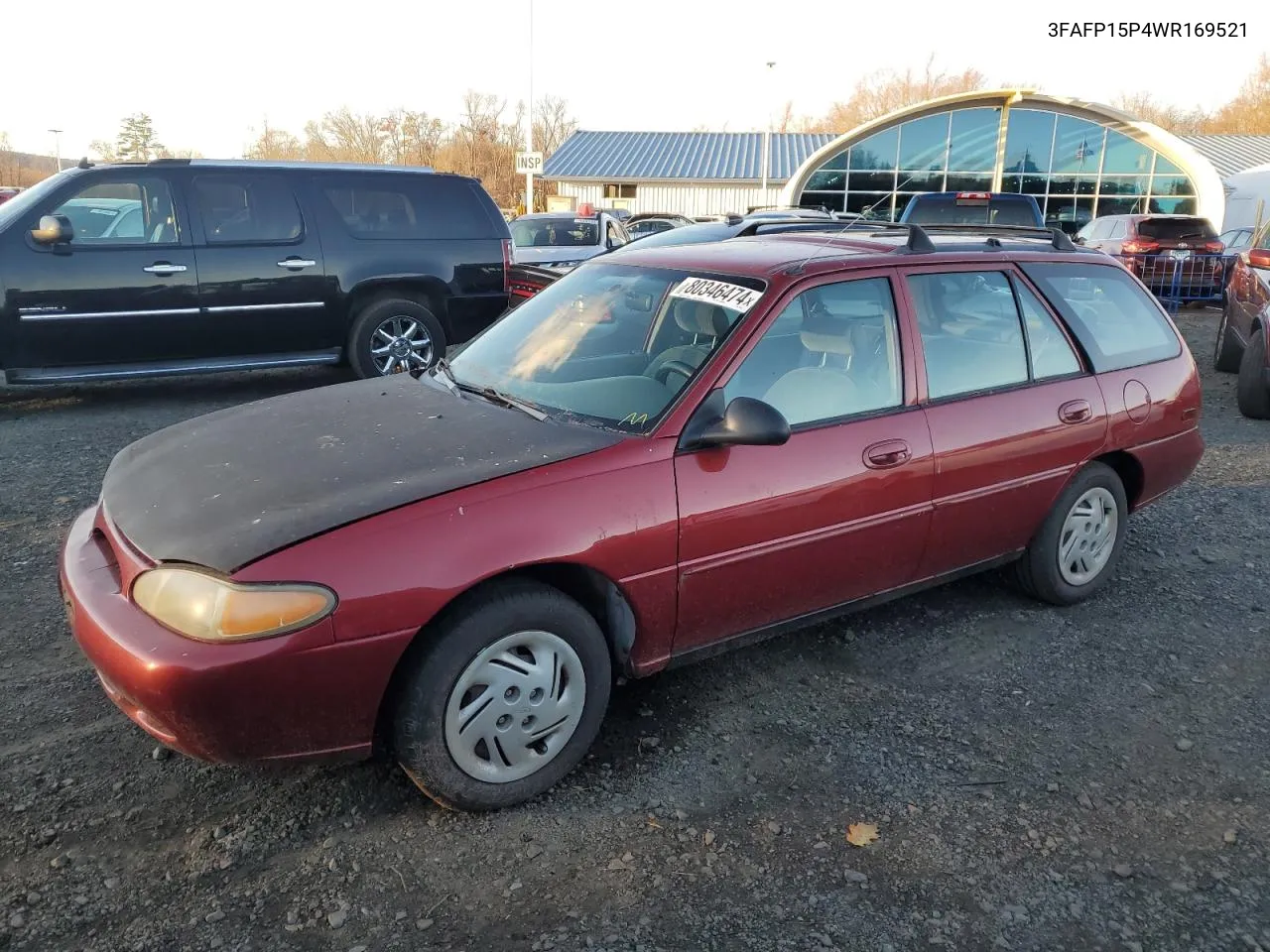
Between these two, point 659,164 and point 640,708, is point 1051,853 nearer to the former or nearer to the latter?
point 640,708

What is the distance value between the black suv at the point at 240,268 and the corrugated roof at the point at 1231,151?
126 ft

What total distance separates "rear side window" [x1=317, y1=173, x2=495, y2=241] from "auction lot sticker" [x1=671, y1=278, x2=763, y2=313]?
559 cm

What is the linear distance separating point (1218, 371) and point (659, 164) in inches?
1338

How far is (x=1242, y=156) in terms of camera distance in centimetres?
4047

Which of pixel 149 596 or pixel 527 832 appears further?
pixel 527 832

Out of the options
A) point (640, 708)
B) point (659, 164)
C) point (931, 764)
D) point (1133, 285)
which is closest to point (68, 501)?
point (640, 708)

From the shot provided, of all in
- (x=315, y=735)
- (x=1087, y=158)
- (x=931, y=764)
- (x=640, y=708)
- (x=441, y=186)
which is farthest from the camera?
(x=1087, y=158)

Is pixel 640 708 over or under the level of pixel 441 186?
under

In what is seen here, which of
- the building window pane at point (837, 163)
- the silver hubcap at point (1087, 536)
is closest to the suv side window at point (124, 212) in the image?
the silver hubcap at point (1087, 536)

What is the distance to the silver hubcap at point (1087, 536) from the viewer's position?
4293 millimetres

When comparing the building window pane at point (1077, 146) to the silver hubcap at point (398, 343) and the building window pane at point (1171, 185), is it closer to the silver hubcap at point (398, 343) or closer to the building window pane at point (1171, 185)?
the building window pane at point (1171, 185)

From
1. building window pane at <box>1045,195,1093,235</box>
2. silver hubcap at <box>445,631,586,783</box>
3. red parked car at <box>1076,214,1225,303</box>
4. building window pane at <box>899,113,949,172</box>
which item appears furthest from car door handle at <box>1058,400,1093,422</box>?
building window pane at <box>1045,195,1093,235</box>

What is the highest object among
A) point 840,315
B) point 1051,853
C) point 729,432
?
point 840,315

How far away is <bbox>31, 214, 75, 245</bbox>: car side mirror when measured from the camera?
7113 millimetres
